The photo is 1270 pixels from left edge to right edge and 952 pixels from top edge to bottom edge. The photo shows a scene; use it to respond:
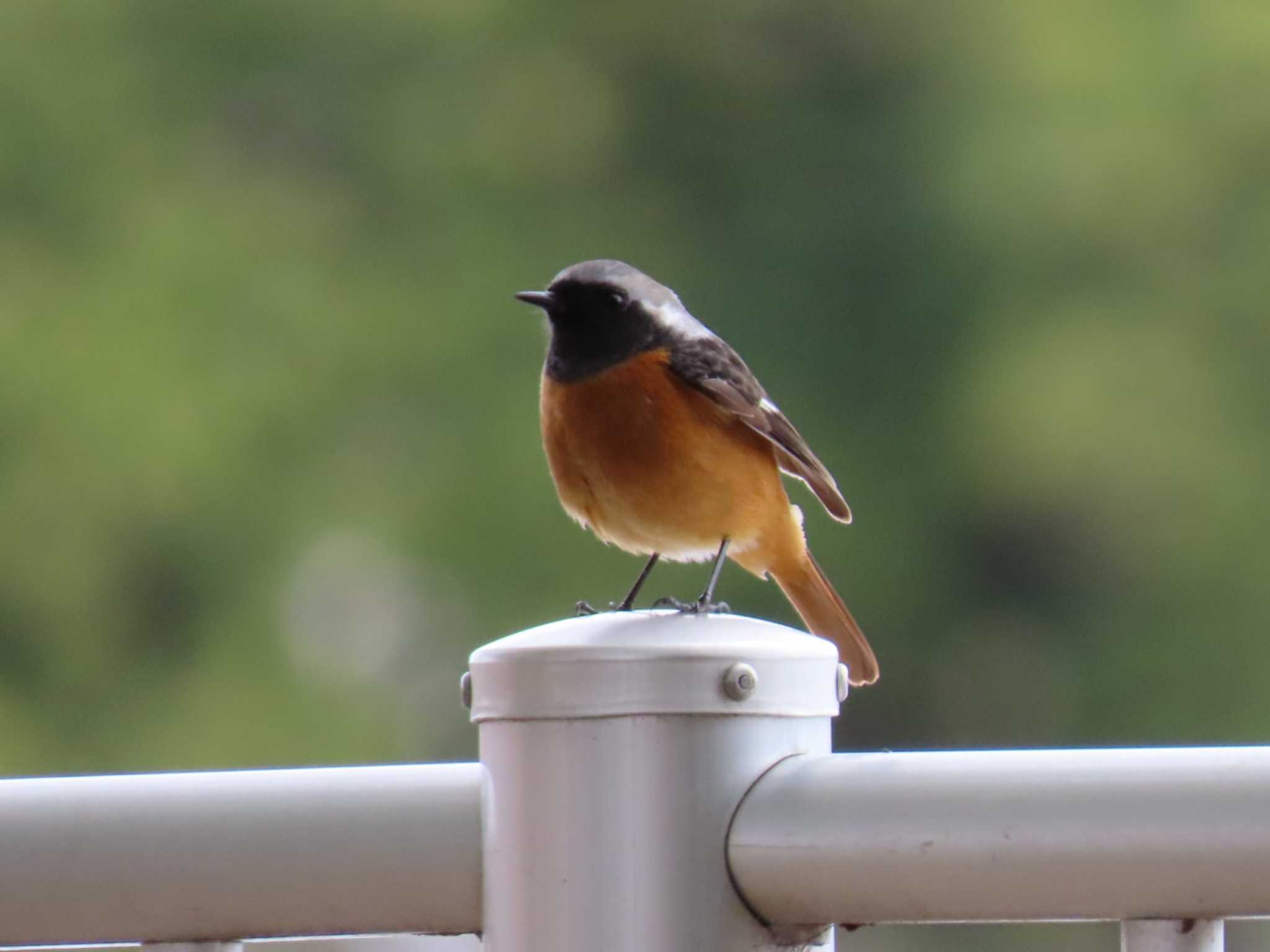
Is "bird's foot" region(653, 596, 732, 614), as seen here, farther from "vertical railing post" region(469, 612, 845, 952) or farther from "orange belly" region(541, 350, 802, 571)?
"vertical railing post" region(469, 612, 845, 952)

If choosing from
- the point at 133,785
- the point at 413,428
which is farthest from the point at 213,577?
the point at 133,785

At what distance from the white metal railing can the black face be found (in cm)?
179

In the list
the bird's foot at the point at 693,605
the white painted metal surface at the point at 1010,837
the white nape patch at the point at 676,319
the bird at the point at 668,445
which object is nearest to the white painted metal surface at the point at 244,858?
the white painted metal surface at the point at 1010,837

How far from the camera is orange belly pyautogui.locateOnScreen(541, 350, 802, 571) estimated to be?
10.3 ft

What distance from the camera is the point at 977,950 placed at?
9.49 metres

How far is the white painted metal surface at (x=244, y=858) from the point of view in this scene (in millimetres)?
1543

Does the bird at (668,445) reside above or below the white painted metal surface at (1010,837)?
above

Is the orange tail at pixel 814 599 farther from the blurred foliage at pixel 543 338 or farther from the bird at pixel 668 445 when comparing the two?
the blurred foliage at pixel 543 338

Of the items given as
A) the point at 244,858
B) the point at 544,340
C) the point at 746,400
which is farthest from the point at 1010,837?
the point at 544,340

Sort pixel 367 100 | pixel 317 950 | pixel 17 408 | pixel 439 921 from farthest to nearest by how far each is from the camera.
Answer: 1. pixel 367 100
2. pixel 17 408
3. pixel 317 950
4. pixel 439 921

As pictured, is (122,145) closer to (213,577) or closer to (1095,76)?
(213,577)

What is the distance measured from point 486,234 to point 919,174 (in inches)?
93.9

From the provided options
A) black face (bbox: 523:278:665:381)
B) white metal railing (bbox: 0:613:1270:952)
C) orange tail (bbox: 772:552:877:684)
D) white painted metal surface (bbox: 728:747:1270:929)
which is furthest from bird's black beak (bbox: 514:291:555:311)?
white painted metal surface (bbox: 728:747:1270:929)

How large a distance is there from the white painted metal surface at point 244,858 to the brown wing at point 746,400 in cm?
182
